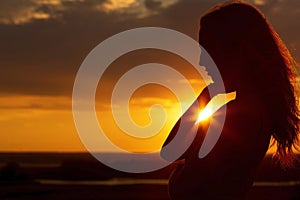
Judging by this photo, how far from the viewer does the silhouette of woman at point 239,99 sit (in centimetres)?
323

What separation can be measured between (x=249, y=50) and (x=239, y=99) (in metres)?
0.26

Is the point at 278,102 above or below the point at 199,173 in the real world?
above

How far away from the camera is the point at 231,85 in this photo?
10.9 feet

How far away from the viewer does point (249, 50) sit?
326 cm

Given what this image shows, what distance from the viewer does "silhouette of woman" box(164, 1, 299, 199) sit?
323cm

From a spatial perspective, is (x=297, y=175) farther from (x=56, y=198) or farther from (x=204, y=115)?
(x=204, y=115)

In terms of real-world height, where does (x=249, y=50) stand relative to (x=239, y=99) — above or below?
above

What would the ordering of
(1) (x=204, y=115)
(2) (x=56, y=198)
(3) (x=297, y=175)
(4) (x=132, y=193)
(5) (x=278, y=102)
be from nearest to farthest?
(1) (x=204, y=115)
(5) (x=278, y=102)
(2) (x=56, y=198)
(4) (x=132, y=193)
(3) (x=297, y=175)

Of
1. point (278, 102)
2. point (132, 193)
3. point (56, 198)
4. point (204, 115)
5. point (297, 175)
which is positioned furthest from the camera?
point (297, 175)

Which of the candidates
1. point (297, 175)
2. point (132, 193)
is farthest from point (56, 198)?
point (297, 175)

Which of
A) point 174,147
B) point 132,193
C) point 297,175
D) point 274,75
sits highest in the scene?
point 274,75

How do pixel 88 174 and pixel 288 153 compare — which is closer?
pixel 288 153

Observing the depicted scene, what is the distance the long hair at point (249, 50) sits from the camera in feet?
10.7

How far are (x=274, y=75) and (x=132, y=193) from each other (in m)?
26.0
